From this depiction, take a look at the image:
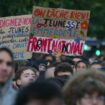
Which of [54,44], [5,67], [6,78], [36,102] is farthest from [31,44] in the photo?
[36,102]

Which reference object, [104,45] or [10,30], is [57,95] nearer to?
[10,30]

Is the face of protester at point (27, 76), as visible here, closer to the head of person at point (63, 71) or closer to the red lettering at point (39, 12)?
the head of person at point (63, 71)

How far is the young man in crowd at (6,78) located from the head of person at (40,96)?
1273 mm

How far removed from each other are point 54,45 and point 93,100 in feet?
39.0

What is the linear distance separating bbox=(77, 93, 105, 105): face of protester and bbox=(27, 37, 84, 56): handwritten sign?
11.2 metres

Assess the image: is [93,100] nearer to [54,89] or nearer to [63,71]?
[54,89]

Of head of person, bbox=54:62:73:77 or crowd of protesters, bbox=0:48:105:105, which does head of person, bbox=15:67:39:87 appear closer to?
head of person, bbox=54:62:73:77

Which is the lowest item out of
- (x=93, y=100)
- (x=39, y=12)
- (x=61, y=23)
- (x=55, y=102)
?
(x=61, y=23)

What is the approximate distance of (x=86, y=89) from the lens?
6207 mm

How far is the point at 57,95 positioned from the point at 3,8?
17.5m

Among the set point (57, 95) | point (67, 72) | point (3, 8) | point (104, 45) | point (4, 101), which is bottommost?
point (104, 45)

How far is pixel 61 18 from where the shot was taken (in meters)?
18.1

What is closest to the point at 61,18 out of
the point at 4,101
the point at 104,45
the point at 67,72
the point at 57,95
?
the point at 67,72

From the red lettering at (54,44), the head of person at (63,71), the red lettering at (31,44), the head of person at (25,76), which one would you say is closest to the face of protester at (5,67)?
the head of person at (25,76)
